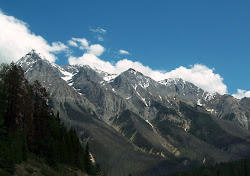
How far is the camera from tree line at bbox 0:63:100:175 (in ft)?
138

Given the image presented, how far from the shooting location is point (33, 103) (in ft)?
192

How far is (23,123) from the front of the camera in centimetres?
5350

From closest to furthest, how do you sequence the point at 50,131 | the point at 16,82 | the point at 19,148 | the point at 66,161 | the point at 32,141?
1. the point at 19,148
2. the point at 16,82
3. the point at 32,141
4. the point at 50,131
5. the point at 66,161

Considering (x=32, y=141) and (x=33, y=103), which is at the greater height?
(x=33, y=103)


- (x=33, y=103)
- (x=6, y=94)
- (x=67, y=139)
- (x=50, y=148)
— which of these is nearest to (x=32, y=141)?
(x=50, y=148)

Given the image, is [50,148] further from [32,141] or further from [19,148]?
[19,148]

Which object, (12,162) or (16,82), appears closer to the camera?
(12,162)

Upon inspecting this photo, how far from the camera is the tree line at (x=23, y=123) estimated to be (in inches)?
1658

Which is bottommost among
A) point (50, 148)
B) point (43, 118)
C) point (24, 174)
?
point (24, 174)

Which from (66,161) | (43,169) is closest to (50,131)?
(66,161)

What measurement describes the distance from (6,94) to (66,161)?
27.9 m

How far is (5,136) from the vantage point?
153 ft

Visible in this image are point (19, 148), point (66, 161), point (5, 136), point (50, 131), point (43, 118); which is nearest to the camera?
point (19, 148)

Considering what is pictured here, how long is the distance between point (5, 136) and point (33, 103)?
1282 centimetres
